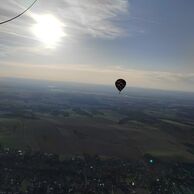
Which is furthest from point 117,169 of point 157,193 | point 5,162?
point 5,162

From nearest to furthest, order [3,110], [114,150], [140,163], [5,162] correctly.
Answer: [5,162] < [140,163] < [114,150] < [3,110]

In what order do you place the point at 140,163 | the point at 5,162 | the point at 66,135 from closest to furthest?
the point at 5,162 → the point at 140,163 → the point at 66,135

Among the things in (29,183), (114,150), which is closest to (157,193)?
(29,183)

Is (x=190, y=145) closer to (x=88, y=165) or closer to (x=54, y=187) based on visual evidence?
(x=88, y=165)

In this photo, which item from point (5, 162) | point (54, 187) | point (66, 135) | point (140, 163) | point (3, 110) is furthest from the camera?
point (3, 110)

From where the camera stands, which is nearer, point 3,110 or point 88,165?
point 88,165

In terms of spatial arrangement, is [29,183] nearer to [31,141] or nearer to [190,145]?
[31,141]

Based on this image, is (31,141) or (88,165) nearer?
(88,165)

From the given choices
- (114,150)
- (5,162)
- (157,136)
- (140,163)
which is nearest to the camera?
(5,162)
